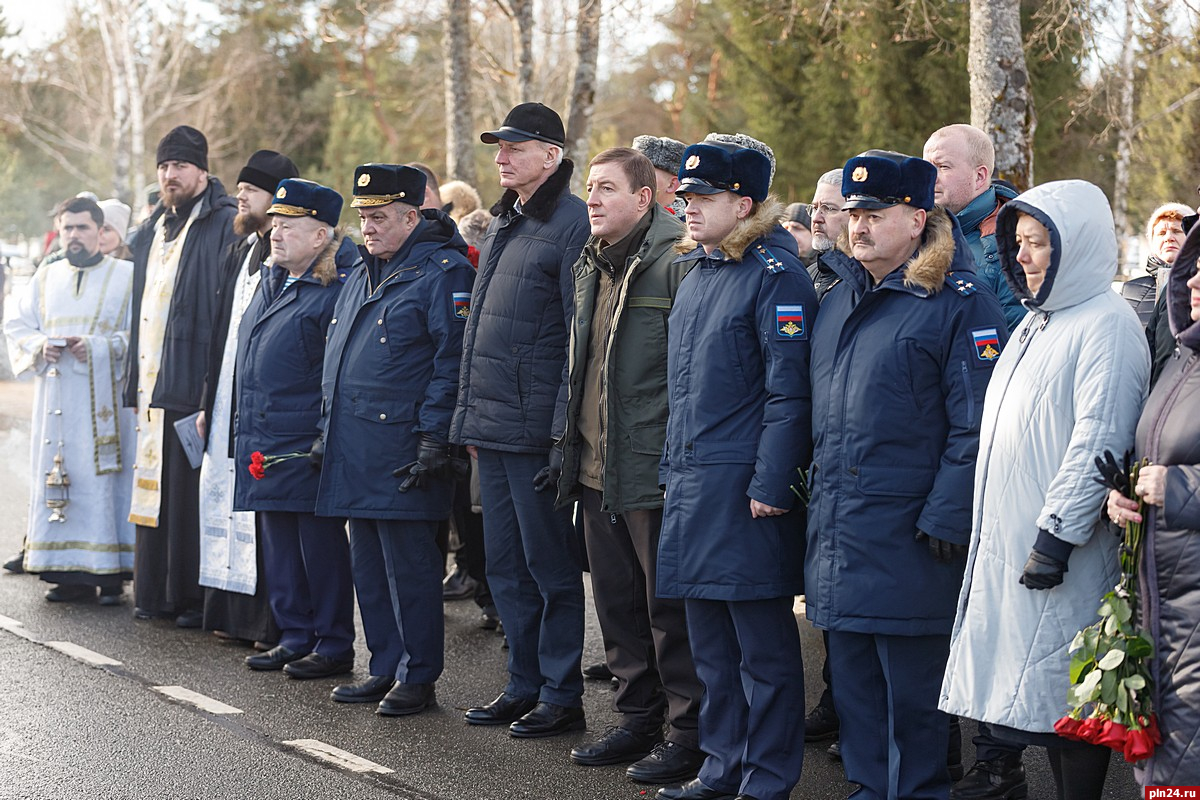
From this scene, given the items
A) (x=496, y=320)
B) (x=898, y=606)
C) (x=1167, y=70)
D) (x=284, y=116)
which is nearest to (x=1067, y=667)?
(x=898, y=606)

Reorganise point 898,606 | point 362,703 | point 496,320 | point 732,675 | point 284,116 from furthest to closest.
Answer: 1. point 284,116
2. point 362,703
3. point 496,320
4. point 732,675
5. point 898,606

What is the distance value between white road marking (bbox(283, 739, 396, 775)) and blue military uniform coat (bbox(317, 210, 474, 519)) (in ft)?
3.32

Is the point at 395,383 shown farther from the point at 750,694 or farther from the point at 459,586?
the point at 459,586

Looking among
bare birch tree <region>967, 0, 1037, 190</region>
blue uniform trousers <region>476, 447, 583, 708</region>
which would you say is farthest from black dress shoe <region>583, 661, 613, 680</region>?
bare birch tree <region>967, 0, 1037, 190</region>

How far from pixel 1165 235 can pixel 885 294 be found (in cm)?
264

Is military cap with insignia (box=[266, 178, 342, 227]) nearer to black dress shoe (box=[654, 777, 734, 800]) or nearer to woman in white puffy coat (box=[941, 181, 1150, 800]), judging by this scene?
black dress shoe (box=[654, 777, 734, 800])

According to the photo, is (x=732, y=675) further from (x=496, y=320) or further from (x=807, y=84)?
(x=807, y=84)

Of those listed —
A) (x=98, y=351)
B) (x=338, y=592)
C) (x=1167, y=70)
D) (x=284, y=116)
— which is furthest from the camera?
(x=284, y=116)

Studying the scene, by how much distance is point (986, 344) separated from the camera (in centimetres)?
448

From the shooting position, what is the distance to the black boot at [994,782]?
5020 millimetres

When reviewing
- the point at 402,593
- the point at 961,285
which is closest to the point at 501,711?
the point at 402,593

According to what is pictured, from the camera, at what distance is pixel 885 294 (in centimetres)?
460

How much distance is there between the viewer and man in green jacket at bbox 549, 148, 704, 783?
17.5 feet

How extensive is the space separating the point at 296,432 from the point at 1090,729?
4.17 metres
